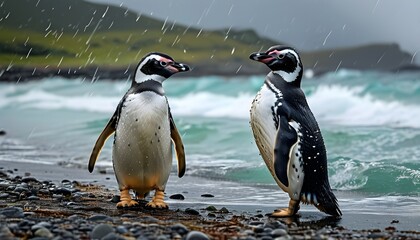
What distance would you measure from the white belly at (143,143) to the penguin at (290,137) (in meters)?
0.62

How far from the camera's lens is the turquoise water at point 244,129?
798cm

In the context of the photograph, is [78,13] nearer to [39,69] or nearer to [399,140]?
[39,69]

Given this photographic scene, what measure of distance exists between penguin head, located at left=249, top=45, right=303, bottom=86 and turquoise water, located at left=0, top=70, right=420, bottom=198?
1.93 meters

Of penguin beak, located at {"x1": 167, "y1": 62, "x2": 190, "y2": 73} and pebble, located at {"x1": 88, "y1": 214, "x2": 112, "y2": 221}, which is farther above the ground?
penguin beak, located at {"x1": 167, "y1": 62, "x2": 190, "y2": 73}

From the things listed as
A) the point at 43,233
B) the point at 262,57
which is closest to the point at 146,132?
the point at 262,57

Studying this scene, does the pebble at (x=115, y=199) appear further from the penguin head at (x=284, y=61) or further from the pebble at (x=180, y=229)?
the pebble at (x=180, y=229)

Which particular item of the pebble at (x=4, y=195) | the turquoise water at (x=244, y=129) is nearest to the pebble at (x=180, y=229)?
the pebble at (x=4, y=195)

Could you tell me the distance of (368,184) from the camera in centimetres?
734

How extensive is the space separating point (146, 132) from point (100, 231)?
4.83 ft

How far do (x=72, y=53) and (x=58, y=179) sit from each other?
130 feet

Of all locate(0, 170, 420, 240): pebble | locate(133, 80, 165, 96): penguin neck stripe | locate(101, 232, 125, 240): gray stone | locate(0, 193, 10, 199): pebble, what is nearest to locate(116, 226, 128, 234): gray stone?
locate(0, 170, 420, 240): pebble

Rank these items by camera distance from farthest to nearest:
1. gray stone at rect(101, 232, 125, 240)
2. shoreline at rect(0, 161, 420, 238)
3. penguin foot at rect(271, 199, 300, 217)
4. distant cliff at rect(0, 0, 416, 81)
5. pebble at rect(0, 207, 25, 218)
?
distant cliff at rect(0, 0, 416, 81)
penguin foot at rect(271, 199, 300, 217)
shoreline at rect(0, 161, 420, 238)
pebble at rect(0, 207, 25, 218)
gray stone at rect(101, 232, 125, 240)

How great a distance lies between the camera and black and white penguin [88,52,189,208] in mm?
5266

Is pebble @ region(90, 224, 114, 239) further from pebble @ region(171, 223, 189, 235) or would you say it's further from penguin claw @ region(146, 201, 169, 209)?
penguin claw @ region(146, 201, 169, 209)
